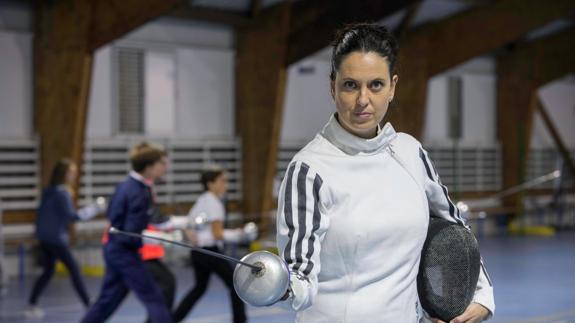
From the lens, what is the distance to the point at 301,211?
191 cm

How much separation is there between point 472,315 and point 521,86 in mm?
17086

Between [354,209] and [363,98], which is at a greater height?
[363,98]

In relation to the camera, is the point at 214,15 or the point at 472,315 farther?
the point at 214,15

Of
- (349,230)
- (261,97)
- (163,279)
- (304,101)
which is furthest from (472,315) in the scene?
(304,101)

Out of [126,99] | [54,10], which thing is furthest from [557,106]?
[54,10]

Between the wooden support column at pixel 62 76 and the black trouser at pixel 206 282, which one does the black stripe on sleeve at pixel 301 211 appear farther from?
the wooden support column at pixel 62 76

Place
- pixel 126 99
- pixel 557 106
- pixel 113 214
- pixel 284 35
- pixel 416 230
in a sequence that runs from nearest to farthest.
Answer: pixel 416 230 < pixel 113 214 < pixel 126 99 < pixel 284 35 < pixel 557 106

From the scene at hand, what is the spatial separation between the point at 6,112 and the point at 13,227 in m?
1.51

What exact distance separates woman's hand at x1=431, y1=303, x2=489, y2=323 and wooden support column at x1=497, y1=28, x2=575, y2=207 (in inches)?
652

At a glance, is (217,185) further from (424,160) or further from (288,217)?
(288,217)

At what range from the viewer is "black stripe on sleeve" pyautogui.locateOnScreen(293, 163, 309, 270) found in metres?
1.88

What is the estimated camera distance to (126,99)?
12742 mm

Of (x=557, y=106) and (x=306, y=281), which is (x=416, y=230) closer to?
(x=306, y=281)

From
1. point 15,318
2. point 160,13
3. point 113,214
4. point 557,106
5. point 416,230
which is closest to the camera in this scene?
point 416,230
